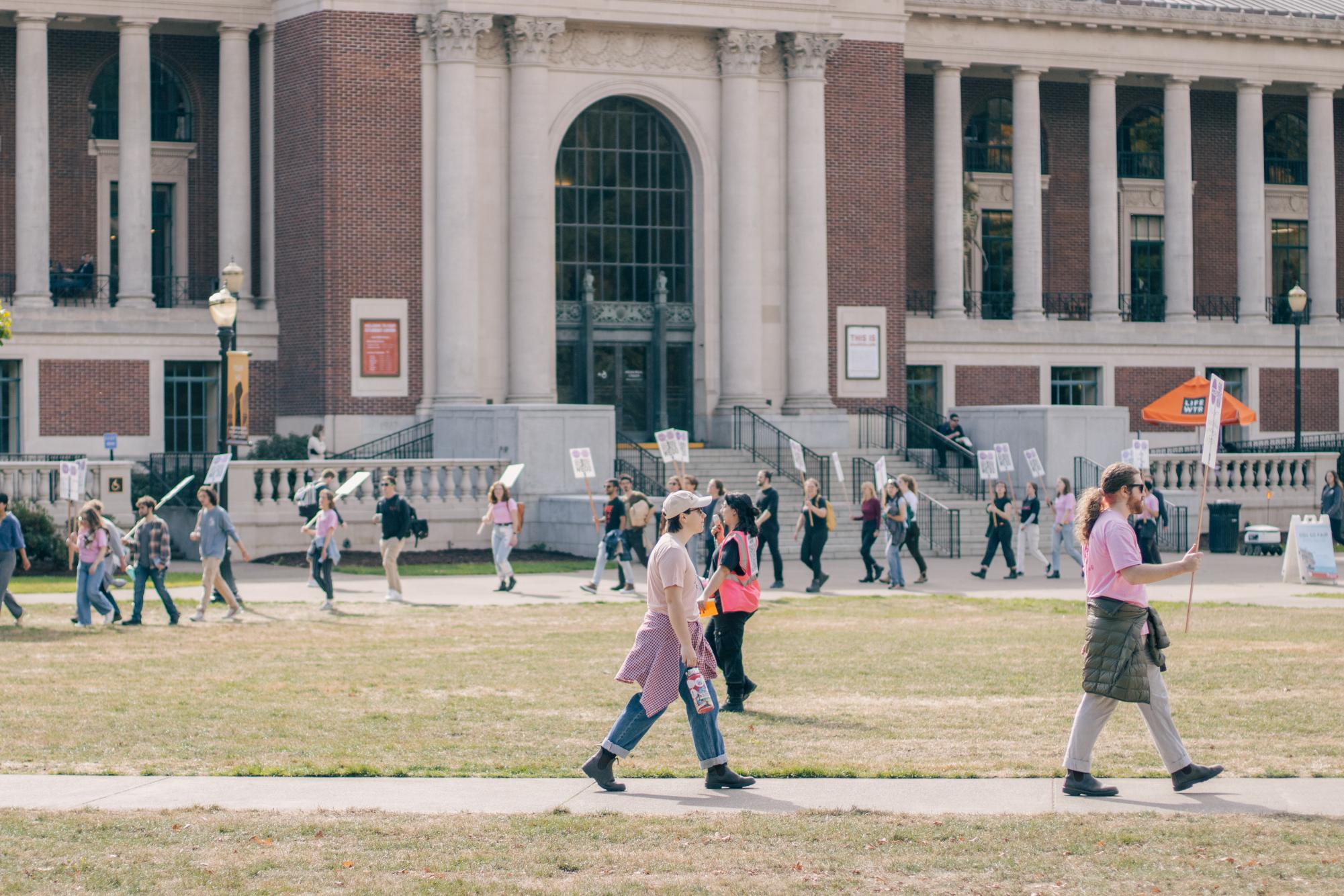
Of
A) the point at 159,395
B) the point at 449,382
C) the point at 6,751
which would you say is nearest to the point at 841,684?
the point at 6,751

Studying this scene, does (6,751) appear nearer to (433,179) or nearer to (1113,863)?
(1113,863)

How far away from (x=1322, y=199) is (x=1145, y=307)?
5546 millimetres

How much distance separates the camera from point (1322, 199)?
54188 millimetres

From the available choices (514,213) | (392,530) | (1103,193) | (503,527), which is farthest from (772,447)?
(392,530)

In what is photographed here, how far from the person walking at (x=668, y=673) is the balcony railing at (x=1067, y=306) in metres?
42.5

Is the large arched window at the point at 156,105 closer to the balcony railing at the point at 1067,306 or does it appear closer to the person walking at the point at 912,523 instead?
the person walking at the point at 912,523

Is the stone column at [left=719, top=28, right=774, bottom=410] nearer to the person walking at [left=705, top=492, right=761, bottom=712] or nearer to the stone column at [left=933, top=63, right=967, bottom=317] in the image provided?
the stone column at [left=933, top=63, right=967, bottom=317]

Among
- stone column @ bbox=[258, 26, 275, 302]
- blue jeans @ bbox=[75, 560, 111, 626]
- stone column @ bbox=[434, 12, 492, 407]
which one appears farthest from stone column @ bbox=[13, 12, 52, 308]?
blue jeans @ bbox=[75, 560, 111, 626]

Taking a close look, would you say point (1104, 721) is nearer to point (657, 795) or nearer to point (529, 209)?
point (657, 795)

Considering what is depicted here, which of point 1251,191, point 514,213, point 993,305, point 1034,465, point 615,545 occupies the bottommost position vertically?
point 615,545

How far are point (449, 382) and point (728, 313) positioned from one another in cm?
666

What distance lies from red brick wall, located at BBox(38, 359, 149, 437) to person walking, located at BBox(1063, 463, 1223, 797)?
3342 cm

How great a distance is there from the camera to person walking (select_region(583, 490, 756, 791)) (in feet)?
39.2

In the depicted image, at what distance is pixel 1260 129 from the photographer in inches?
2108
